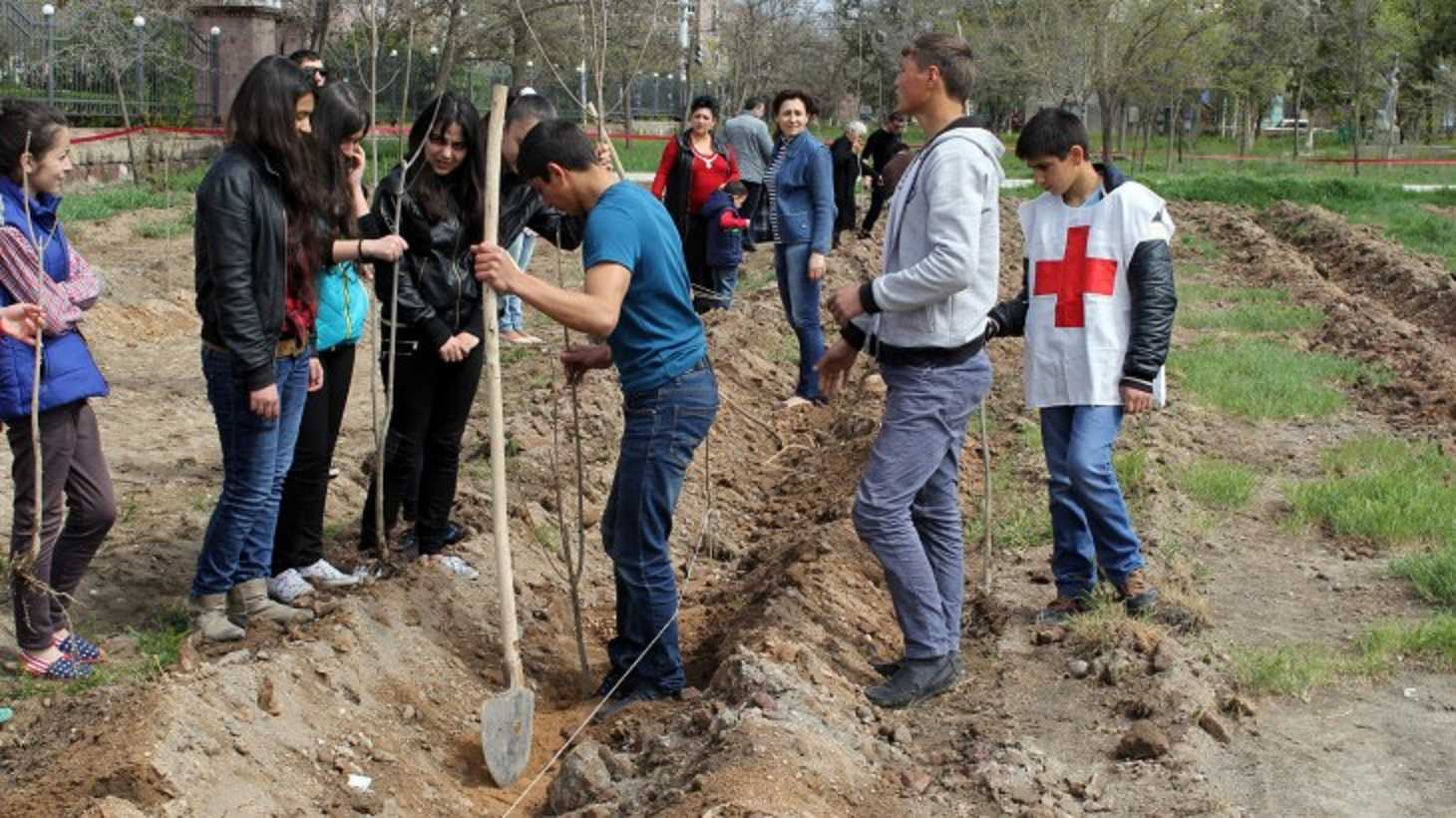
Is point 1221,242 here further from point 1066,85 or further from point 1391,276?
point 1066,85

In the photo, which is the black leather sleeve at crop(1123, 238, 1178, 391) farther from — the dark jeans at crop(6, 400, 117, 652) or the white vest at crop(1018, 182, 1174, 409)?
the dark jeans at crop(6, 400, 117, 652)

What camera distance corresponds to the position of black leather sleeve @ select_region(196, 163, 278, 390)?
4953 mm

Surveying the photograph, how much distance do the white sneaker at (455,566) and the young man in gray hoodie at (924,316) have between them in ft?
6.04

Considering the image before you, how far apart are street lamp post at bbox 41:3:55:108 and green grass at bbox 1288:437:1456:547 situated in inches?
699

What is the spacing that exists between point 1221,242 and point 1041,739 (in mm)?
18650

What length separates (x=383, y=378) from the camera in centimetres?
639

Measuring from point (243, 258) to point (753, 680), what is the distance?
198cm

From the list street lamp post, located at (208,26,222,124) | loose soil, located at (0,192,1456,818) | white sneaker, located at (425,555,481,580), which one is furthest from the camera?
street lamp post, located at (208,26,222,124)

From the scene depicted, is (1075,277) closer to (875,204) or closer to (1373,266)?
(875,204)

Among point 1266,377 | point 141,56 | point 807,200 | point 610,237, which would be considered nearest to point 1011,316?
point 610,237

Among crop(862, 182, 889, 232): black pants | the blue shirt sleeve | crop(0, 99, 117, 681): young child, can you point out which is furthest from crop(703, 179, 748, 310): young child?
crop(862, 182, 889, 232): black pants

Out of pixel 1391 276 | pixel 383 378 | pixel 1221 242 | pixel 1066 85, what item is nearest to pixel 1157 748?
pixel 383 378

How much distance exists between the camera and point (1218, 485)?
802cm

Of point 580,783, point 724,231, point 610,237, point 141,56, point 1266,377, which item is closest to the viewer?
point 580,783
